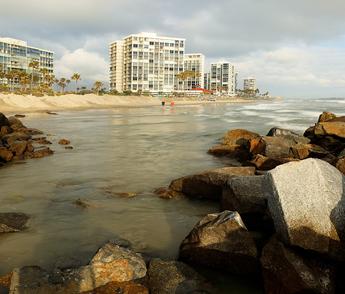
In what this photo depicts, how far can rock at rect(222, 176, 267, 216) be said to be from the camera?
26.4 ft

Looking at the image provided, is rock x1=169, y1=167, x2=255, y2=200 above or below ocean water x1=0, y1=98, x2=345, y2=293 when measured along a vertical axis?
above

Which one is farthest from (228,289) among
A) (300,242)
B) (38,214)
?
(38,214)

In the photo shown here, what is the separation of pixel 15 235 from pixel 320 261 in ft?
20.0

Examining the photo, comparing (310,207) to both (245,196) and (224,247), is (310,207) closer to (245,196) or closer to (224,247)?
(224,247)

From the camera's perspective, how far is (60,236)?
8.09m

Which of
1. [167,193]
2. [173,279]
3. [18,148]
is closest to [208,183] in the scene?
[167,193]

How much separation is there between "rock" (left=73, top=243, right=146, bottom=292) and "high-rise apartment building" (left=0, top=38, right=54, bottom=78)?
5825 inches

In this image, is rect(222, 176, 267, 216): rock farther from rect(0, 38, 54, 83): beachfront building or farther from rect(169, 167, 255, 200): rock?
rect(0, 38, 54, 83): beachfront building

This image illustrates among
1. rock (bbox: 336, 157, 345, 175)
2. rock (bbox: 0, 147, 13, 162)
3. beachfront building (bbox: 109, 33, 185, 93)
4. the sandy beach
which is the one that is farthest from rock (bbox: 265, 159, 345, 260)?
beachfront building (bbox: 109, 33, 185, 93)

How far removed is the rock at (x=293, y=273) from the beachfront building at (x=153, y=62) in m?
183

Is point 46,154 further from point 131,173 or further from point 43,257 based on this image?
point 43,257

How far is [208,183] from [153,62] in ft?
600

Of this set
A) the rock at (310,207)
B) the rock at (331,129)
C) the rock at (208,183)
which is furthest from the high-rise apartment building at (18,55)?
the rock at (310,207)

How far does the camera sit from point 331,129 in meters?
16.1
